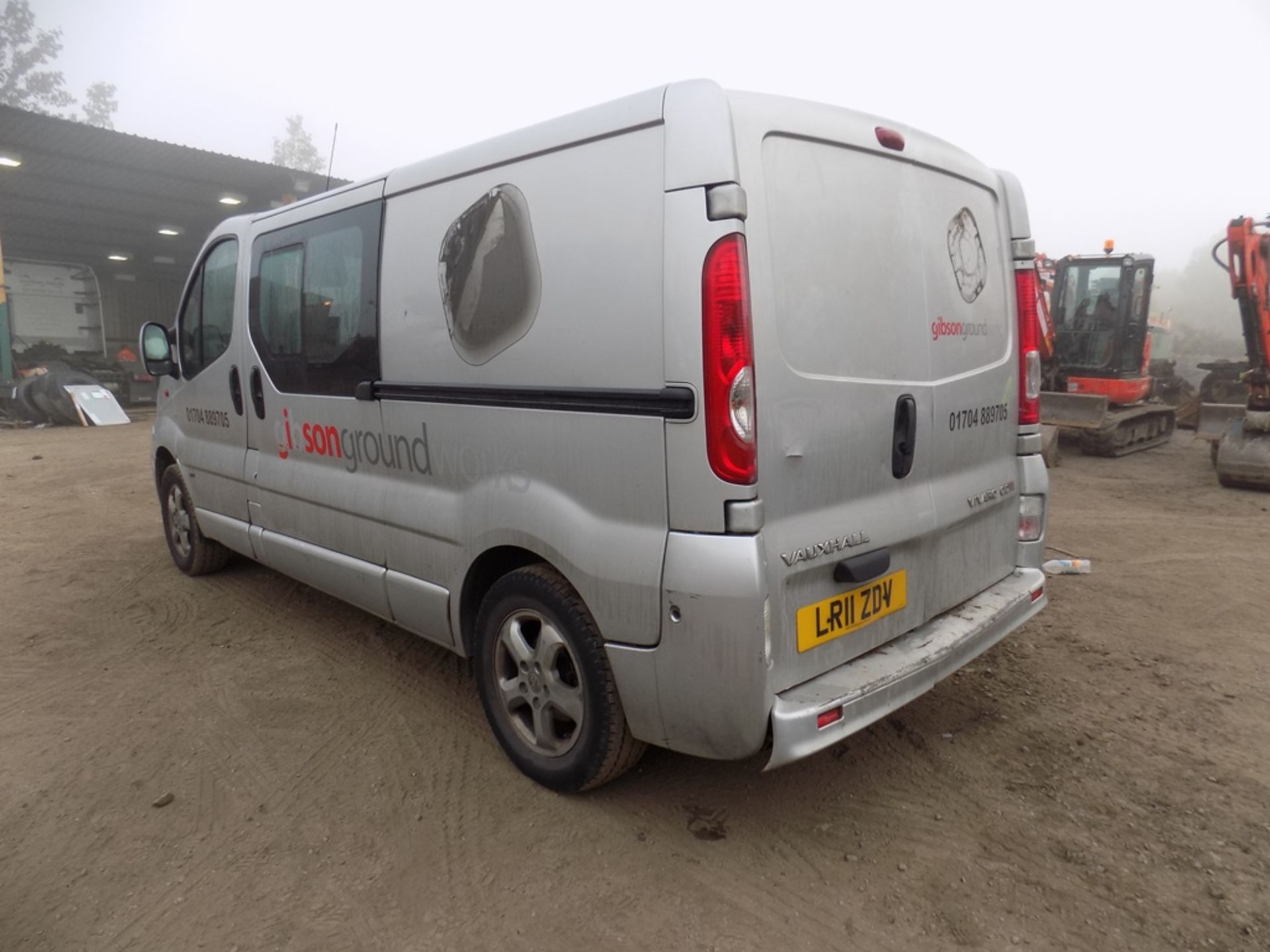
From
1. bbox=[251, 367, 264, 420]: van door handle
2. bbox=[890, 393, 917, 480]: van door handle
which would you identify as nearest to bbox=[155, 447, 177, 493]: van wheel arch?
bbox=[251, 367, 264, 420]: van door handle

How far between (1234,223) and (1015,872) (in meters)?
9.07

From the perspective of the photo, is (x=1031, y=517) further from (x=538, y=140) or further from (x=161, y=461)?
(x=161, y=461)

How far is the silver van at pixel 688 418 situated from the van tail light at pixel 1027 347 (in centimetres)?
1

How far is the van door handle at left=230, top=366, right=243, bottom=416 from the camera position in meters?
4.23

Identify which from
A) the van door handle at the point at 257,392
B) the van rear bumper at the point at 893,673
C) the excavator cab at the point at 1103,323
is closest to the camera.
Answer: the van rear bumper at the point at 893,673

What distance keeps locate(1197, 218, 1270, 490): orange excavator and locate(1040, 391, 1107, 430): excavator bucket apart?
164 centimetres

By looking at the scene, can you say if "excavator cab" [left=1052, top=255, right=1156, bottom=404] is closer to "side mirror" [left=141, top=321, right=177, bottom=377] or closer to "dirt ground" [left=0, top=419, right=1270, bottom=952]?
"dirt ground" [left=0, top=419, right=1270, bottom=952]

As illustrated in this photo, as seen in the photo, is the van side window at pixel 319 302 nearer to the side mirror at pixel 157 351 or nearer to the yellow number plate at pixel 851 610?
the side mirror at pixel 157 351

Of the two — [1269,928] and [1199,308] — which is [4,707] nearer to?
[1269,928]

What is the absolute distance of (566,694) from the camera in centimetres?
263

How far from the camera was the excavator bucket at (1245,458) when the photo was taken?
26.7ft

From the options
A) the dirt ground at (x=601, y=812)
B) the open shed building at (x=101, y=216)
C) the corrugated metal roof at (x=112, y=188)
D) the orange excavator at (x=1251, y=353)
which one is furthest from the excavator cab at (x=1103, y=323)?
the open shed building at (x=101, y=216)

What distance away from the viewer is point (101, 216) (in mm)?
18906

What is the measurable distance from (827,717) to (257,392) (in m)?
3.26
